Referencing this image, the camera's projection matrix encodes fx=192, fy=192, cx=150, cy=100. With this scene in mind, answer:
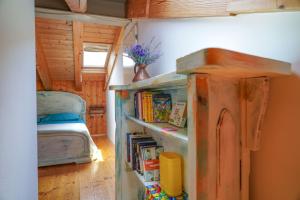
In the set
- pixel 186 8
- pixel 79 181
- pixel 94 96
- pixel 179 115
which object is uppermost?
pixel 186 8

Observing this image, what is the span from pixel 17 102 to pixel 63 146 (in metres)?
2.25

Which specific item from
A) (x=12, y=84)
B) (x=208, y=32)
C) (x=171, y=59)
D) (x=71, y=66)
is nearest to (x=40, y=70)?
(x=71, y=66)

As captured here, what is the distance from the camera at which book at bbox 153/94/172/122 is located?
57.1 inches

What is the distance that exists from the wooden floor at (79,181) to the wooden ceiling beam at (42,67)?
212cm

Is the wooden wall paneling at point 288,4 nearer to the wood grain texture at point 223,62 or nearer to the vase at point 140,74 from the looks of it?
the wood grain texture at point 223,62

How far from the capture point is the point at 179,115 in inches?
48.3

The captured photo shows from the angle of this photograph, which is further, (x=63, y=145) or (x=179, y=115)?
(x=63, y=145)

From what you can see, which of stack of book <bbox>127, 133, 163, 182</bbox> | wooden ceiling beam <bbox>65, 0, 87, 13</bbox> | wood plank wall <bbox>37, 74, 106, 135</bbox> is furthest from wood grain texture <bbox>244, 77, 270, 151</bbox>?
wood plank wall <bbox>37, 74, 106, 135</bbox>

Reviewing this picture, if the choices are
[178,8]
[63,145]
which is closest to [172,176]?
[178,8]

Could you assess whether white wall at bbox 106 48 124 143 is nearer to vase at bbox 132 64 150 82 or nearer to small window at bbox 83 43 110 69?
small window at bbox 83 43 110 69

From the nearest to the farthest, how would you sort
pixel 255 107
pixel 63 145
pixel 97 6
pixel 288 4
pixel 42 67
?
pixel 288 4, pixel 255 107, pixel 97 6, pixel 63 145, pixel 42 67

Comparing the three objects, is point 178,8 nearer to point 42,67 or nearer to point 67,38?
point 67,38

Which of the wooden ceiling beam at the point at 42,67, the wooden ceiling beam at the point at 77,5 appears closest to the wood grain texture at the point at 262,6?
the wooden ceiling beam at the point at 77,5

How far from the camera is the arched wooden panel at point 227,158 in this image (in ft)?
2.26
